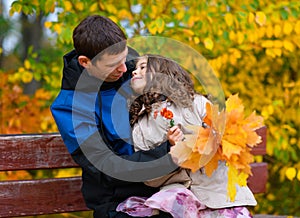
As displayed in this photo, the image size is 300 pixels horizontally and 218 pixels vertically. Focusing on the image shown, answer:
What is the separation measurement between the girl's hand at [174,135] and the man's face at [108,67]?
338 millimetres

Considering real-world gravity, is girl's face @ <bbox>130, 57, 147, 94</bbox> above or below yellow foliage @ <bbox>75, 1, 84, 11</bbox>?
above

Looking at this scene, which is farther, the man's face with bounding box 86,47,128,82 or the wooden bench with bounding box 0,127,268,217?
the wooden bench with bounding box 0,127,268,217

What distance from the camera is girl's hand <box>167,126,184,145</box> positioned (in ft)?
7.62

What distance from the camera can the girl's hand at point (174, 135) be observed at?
2322mm

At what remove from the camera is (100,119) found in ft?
8.07

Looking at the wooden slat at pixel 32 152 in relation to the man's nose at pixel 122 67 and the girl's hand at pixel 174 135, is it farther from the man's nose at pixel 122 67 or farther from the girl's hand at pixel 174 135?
the girl's hand at pixel 174 135

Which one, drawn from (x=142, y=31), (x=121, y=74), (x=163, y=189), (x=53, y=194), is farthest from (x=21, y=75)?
(x=163, y=189)

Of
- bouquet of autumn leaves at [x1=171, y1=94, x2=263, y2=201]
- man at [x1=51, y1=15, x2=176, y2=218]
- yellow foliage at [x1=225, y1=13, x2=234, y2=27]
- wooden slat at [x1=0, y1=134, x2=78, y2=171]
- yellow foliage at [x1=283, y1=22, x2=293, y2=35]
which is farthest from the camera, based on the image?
yellow foliage at [x1=283, y1=22, x2=293, y2=35]

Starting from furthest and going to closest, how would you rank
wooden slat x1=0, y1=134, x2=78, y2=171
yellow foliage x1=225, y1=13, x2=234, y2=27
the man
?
yellow foliage x1=225, y1=13, x2=234, y2=27 < wooden slat x1=0, y1=134, x2=78, y2=171 < the man

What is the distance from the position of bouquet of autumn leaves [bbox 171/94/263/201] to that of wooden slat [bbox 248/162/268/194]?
1.15m

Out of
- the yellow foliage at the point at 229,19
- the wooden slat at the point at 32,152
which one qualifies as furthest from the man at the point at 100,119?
the yellow foliage at the point at 229,19

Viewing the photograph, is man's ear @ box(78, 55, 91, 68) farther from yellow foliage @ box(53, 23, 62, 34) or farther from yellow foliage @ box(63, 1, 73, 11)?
yellow foliage @ box(63, 1, 73, 11)

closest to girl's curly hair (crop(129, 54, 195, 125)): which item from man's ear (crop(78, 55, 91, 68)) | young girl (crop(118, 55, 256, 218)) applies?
young girl (crop(118, 55, 256, 218))

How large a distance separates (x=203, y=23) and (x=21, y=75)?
4.25 ft
